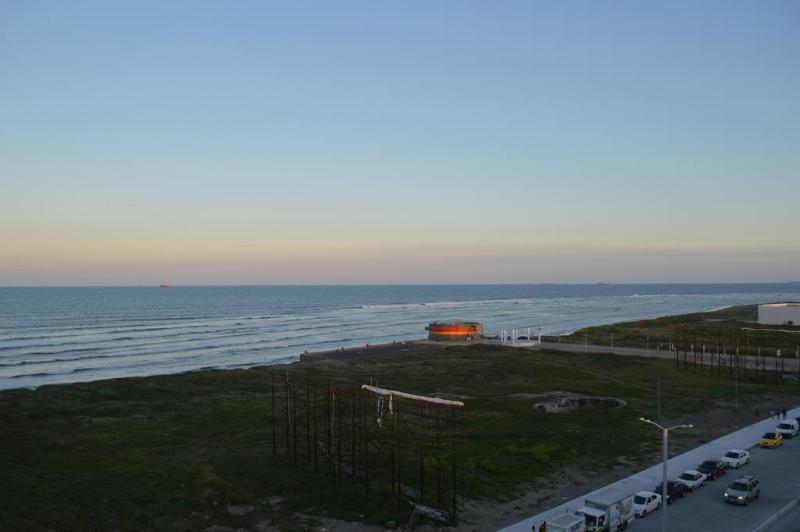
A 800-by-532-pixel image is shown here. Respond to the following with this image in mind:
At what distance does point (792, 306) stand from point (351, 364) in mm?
95770

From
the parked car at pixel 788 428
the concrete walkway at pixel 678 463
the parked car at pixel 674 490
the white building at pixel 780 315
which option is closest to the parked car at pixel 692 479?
the parked car at pixel 674 490

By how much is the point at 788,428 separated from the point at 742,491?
1796 centimetres

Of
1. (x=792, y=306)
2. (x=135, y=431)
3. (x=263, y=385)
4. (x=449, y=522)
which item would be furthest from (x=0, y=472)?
(x=792, y=306)

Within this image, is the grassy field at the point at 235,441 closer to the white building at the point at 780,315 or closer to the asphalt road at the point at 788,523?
the asphalt road at the point at 788,523

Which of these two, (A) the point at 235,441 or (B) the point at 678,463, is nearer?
(B) the point at 678,463

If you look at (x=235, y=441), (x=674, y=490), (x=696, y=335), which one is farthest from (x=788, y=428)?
(x=696, y=335)

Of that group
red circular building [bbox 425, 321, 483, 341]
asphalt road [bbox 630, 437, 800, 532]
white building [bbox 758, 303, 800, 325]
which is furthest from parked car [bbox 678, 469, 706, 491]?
white building [bbox 758, 303, 800, 325]

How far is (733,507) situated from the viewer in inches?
1265

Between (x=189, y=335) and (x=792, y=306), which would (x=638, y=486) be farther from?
(x=189, y=335)

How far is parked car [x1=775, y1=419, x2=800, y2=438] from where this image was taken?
46219 millimetres

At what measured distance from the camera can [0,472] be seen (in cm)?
3656

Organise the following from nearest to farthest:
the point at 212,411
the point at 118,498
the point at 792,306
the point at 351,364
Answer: the point at 118,498 → the point at 212,411 → the point at 351,364 → the point at 792,306

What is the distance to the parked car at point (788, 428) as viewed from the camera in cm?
4622

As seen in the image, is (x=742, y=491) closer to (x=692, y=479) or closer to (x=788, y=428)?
(x=692, y=479)
